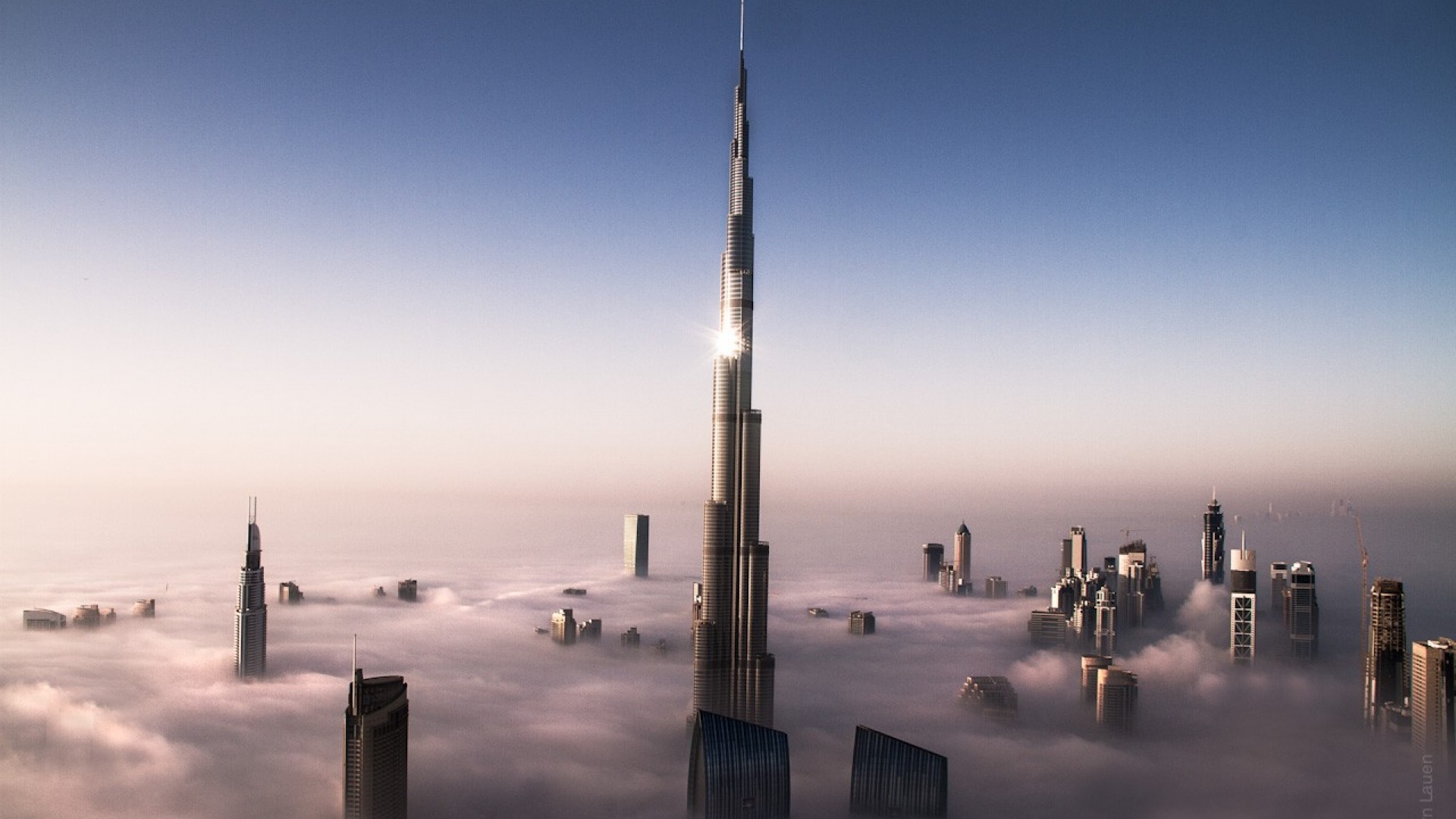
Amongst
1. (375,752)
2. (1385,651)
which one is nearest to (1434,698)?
(1385,651)

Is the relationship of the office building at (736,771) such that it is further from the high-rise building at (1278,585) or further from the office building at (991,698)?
the high-rise building at (1278,585)

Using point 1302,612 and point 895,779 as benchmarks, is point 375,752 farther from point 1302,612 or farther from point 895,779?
point 1302,612

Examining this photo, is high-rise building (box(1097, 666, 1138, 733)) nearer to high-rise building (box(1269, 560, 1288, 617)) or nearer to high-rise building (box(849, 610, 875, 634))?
high-rise building (box(1269, 560, 1288, 617))

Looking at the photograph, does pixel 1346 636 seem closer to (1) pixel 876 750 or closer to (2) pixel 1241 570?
(2) pixel 1241 570

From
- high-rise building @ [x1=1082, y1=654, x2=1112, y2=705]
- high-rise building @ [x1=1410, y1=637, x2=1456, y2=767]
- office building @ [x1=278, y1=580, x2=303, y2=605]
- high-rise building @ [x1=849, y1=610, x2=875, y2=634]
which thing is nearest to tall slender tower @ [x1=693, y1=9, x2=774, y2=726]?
high-rise building @ [x1=849, y1=610, x2=875, y2=634]

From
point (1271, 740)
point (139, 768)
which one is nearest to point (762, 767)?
point (1271, 740)

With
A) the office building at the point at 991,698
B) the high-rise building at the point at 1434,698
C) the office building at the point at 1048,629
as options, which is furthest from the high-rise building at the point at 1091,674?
the high-rise building at the point at 1434,698

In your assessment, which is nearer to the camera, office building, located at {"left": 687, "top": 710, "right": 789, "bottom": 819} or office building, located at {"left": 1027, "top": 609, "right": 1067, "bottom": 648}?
office building, located at {"left": 687, "top": 710, "right": 789, "bottom": 819}

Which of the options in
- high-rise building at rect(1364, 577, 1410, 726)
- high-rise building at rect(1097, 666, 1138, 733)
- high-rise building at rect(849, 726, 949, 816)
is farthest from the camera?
high-rise building at rect(1097, 666, 1138, 733)
